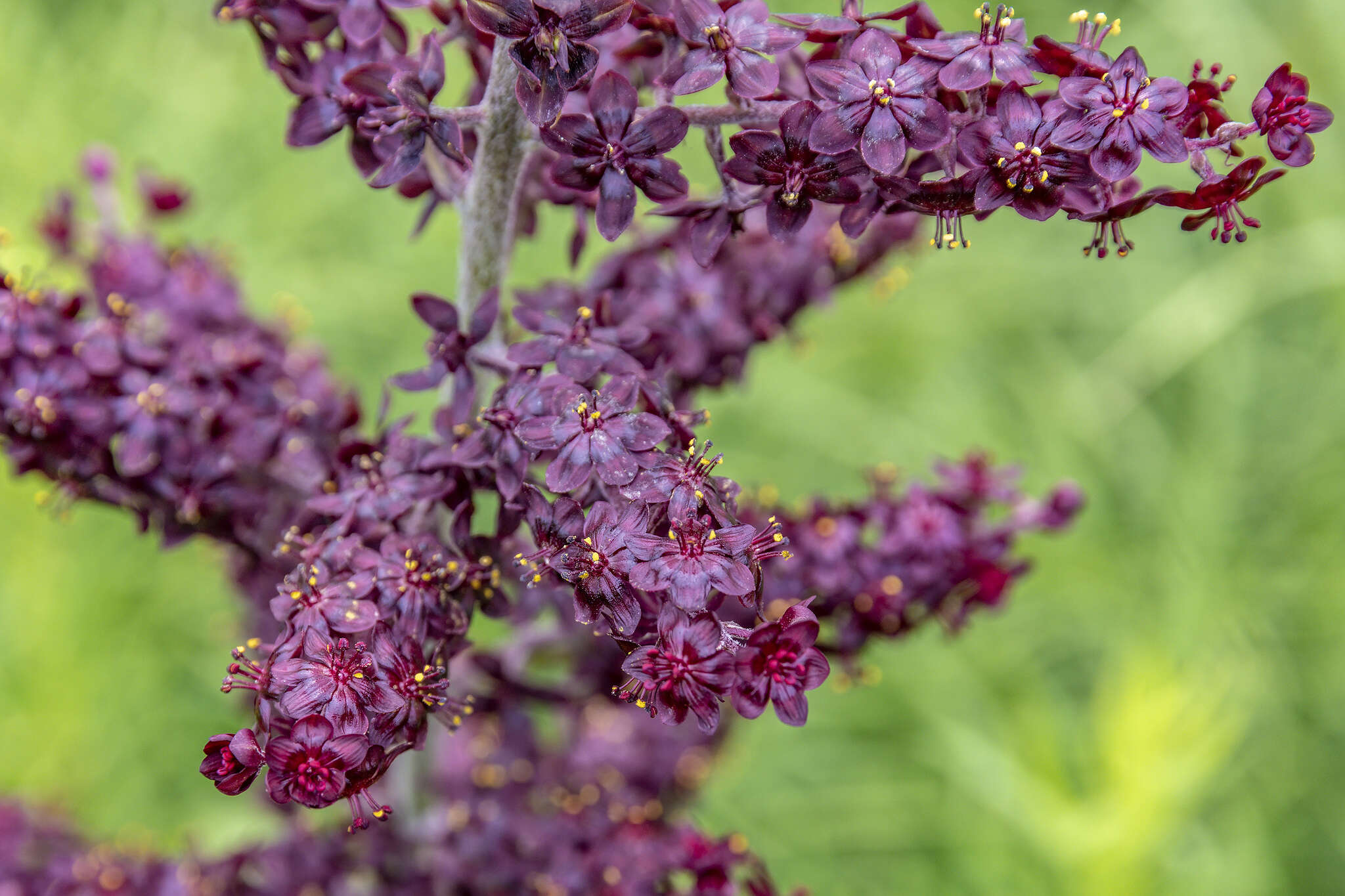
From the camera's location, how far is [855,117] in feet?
3.42

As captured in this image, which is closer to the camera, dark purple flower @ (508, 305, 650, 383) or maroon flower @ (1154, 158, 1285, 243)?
maroon flower @ (1154, 158, 1285, 243)

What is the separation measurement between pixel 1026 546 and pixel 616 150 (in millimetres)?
2324

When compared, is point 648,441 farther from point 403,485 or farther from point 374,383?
point 374,383

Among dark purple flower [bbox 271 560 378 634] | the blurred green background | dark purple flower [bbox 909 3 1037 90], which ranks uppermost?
dark purple flower [bbox 909 3 1037 90]

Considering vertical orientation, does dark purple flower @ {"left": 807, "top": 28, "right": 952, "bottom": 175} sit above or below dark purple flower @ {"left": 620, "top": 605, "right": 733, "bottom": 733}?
above

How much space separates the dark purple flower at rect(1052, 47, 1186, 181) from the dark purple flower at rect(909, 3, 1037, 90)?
0.05 meters

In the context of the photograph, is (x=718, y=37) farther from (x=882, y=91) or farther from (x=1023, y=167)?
(x=1023, y=167)

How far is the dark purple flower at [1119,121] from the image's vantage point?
104 centimetres

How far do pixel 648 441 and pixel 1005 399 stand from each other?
257cm

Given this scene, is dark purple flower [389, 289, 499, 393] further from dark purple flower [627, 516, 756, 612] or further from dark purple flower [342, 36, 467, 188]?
dark purple flower [627, 516, 756, 612]

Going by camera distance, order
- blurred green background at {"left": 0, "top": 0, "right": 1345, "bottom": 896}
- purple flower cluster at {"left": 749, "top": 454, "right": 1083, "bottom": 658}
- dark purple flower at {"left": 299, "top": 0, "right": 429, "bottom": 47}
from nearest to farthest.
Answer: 1. dark purple flower at {"left": 299, "top": 0, "right": 429, "bottom": 47}
2. purple flower cluster at {"left": 749, "top": 454, "right": 1083, "bottom": 658}
3. blurred green background at {"left": 0, "top": 0, "right": 1345, "bottom": 896}

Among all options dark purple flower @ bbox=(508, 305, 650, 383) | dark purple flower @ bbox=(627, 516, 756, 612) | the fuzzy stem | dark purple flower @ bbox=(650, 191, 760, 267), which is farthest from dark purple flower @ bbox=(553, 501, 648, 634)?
the fuzzy stem

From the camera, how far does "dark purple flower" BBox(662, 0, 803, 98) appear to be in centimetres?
109

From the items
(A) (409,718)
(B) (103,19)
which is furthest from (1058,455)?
(B) (103,19)
